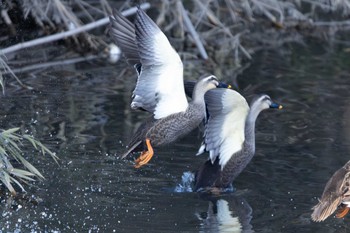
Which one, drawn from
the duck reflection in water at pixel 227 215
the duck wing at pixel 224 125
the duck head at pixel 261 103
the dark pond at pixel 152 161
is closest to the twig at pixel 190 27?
the dark pond at pixel 152 161

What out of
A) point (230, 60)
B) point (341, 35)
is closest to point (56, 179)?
point (230, 60)

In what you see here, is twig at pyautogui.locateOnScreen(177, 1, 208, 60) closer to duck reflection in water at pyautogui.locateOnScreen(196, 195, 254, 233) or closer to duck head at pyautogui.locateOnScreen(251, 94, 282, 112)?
duck head at pyautogui.locateOnScreen(251, 94, 282, 112)

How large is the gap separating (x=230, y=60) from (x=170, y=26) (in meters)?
1.11

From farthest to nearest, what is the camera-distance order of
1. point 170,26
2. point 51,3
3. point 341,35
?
point 341,35
point 170,26
point 51,3

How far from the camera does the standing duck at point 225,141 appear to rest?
26.5 ft

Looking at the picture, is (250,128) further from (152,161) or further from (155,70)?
(152,161)

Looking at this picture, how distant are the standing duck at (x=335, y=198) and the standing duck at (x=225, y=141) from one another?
1.37m

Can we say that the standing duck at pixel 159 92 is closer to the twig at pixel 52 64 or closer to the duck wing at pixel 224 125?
the duck wing at pixel 224 125

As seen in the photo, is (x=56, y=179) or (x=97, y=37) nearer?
(x=56, y=179)

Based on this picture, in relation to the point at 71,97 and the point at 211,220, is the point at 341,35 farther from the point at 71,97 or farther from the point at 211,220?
the point at 211,220

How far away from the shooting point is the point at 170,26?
1384 centimetres

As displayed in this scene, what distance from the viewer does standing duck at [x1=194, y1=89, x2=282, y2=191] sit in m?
8.06

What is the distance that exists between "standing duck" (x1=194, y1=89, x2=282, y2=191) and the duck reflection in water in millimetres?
278

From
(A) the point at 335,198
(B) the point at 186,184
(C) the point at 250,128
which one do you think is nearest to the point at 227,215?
(B) the point at 186,184
